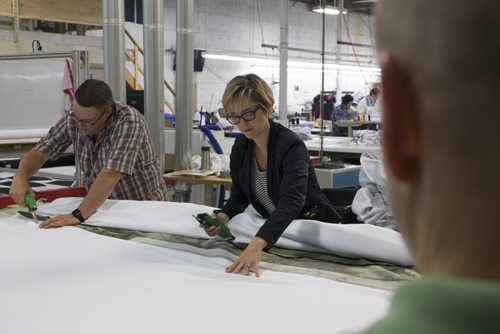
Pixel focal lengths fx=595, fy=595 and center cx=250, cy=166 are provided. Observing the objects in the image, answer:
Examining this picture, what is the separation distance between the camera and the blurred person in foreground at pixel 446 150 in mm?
376

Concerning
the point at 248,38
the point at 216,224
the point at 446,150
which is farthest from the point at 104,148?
the point at 248,38

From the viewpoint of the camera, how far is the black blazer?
2062mm

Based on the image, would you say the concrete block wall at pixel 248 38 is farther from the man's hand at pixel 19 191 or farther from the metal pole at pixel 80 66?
the man's hand at pixel 19 191

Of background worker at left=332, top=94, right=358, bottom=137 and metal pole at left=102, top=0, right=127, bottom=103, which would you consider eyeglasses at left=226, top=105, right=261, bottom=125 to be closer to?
metal pole at left=102, top=0, right=127, bottom=103

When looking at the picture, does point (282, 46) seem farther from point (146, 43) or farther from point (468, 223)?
point (468, 223)

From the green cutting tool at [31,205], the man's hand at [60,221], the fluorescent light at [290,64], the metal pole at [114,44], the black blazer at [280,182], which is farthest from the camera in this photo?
the fluorescent light at [290,64]

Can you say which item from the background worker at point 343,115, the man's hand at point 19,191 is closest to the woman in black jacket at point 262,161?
the man's hand at point 19,191

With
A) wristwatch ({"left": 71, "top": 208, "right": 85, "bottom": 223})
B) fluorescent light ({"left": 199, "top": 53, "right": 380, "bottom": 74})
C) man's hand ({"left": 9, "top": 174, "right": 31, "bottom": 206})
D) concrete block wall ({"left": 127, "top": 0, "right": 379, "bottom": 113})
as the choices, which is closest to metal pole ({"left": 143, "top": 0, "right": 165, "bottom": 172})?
man's hand ({"left": 9, "top": 174, "right": 31, "bottom": 206})

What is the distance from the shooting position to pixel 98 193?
263 centimetres

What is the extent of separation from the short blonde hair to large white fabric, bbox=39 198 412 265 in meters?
0.43

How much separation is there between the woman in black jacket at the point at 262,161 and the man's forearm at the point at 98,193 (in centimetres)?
59

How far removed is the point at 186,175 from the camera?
4508 millimetres

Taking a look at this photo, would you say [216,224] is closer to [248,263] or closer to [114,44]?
[248,263]

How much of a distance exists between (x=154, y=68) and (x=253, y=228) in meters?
2.57
